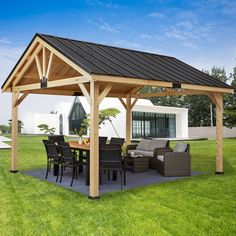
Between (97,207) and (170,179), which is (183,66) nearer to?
(170,179)

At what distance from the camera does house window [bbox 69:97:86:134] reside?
3625cm

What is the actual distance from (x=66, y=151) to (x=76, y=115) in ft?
95.9

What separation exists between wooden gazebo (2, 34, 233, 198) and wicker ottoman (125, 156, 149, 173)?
2140 mm

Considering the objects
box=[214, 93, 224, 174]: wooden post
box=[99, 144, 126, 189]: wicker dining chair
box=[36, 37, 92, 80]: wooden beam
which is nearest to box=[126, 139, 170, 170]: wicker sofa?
box=[214, 93, 224, 174]: wooden post

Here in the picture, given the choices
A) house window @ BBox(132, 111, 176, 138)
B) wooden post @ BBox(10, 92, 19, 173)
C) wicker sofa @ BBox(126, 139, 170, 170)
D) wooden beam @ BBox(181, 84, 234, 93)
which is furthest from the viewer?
house window @ BBox(132, 111, 176, 138)

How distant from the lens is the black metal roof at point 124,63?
758 centimetres

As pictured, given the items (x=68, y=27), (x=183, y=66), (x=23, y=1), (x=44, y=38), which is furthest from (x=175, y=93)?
(x=68, y=27)

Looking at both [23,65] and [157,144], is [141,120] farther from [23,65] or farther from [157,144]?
[23,65]

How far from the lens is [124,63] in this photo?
8711 millimetres

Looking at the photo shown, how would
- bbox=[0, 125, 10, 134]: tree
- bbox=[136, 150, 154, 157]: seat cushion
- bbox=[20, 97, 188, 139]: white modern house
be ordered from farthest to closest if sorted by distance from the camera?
bbox=[0, 125, 10, 134]: tree, bbox=[20, 97, 188, 139]: white modern house, bbox=[136, 150, 154, 157]: seat cushion

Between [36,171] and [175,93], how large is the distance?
17.3 feet

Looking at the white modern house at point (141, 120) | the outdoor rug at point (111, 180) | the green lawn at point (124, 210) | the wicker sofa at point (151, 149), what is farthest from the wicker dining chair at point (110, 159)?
the white modern house at point (141, 120)

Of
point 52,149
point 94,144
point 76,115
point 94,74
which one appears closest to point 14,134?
point 52,149

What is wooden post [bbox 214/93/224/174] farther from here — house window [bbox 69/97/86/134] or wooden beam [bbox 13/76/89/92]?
house window [bbox 69/97/86/134]
